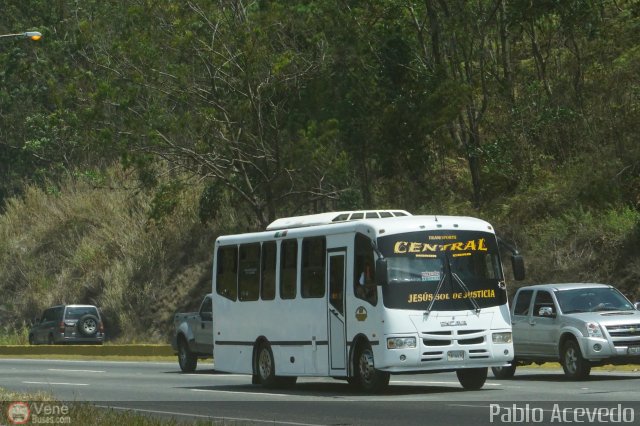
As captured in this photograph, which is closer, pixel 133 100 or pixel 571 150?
pixel 133 100

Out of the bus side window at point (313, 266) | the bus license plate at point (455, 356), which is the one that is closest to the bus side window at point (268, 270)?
the bus side window at point (313, 266)

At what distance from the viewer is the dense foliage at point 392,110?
3741 centimetres

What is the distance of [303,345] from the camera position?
75.3 feet

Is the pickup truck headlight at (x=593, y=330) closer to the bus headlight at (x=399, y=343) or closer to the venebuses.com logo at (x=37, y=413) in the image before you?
the bus headlight at (x=399, y=343)

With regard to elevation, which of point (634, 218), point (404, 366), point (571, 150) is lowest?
point (404, 366)

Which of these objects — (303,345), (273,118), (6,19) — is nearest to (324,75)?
(273,118)

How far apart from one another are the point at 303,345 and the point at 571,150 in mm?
20050

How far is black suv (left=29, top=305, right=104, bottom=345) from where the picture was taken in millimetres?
46844

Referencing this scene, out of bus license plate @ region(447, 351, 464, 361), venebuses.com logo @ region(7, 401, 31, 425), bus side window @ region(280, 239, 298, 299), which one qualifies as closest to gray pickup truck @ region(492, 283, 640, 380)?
bus license plate @ region(447, 351, 464, 361)

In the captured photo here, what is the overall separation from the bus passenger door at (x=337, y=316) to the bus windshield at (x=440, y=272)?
3.95ft

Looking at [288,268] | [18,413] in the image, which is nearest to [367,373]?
[288,268]

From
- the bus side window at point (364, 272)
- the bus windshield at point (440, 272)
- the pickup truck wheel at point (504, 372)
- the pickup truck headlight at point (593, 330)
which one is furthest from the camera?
the pickup truck wheel at point (504, 372)

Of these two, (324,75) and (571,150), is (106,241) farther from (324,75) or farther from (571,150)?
(571,150)

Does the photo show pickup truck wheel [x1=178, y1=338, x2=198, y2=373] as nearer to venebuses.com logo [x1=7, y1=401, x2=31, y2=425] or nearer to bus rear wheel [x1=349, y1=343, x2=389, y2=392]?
bus rear wheel [x1=349, y1=343, x2=389, y2=392]
